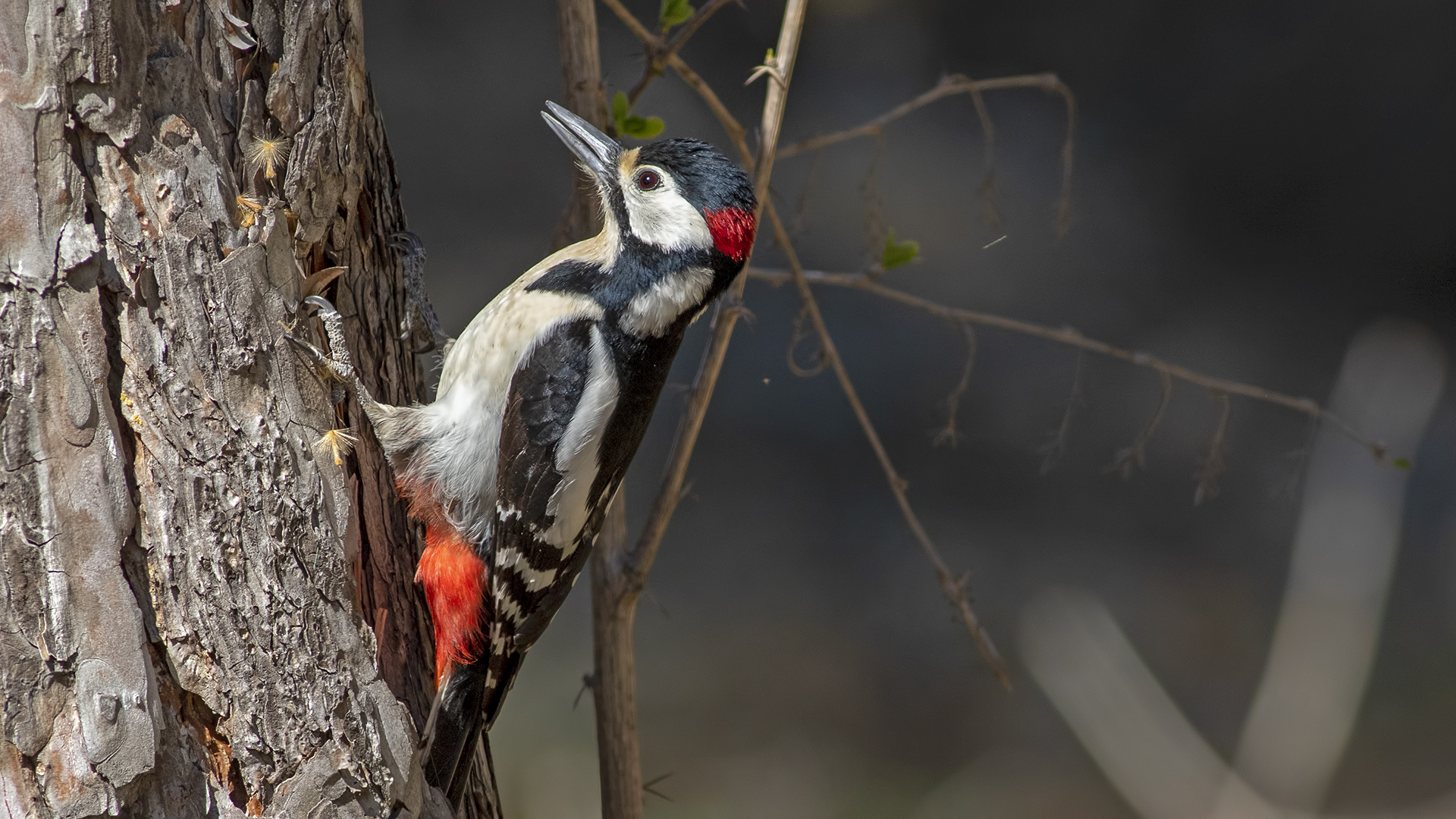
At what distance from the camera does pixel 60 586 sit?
41.1 inches

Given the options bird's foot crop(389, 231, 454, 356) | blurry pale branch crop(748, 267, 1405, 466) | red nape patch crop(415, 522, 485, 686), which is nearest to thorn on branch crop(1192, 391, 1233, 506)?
blurry pale branch crop(748, 267, 1405, 466)

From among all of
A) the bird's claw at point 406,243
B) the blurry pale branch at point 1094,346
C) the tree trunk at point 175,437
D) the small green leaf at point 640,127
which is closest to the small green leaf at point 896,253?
the blurry pale branch at point 1094,346

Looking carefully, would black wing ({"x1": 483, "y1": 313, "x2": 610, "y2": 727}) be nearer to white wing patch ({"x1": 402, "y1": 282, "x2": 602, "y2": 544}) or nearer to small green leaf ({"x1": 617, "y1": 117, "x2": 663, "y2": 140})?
white wing patch ({"x1": 402, "y1": 282, "x2": 602, "y2": 544})

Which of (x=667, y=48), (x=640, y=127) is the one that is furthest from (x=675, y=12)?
(x=640, y=127)

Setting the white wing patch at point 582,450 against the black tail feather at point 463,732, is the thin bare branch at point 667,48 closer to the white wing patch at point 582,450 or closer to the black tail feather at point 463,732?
the white wing patch at point 582,450

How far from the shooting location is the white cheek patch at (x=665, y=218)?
166cm

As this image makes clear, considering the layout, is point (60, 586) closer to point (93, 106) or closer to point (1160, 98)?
point (93, 106)

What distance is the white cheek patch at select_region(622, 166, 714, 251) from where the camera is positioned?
1.66 metres

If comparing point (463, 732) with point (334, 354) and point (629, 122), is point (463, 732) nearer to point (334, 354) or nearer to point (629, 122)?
point (334, 354)

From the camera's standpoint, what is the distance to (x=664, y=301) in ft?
5.49

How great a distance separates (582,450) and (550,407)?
3.3 inches

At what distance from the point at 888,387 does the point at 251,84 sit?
3574 millimetres

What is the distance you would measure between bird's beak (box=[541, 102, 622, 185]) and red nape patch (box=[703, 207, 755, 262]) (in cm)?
21

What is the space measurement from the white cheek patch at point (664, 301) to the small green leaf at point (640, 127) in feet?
0.73
